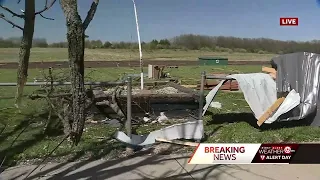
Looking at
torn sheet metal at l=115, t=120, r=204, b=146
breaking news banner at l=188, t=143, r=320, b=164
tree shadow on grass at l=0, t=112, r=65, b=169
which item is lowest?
tree shadow on grass at l=0, t=112, r=65, b=169

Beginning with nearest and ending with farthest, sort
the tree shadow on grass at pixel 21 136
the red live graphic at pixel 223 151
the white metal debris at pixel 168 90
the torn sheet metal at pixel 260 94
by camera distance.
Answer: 1. the red live graphic at pixel 223 151
2. the tree shadow on grass at pixel 21 136
3. the torn sheet metal at pixel 260 94
4. the white metal debris at pixel 168 90

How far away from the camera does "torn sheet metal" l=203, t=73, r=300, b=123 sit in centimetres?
692

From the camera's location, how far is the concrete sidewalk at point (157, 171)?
4.48 m

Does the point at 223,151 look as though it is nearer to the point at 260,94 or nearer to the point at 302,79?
the point at 260,94

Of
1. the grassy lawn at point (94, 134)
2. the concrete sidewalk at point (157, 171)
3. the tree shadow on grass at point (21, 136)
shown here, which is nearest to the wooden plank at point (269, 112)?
the grassy lawn at point (94, 134)

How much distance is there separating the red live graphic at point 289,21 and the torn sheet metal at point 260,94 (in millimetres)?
1193

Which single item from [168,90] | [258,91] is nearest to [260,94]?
[258,91]

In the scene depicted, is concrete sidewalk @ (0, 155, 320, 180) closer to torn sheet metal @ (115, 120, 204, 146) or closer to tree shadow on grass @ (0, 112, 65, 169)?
tree shadow on grass @ (0, 112, 65, 169)

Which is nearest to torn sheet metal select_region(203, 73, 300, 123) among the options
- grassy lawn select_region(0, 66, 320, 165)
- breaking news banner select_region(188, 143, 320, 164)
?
grassy lawn select_region(0, 66, 320, 165)

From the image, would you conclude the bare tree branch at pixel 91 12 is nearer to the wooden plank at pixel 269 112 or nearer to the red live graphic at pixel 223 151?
the red live graphic at pixel 223 151

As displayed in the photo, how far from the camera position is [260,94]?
281 inches

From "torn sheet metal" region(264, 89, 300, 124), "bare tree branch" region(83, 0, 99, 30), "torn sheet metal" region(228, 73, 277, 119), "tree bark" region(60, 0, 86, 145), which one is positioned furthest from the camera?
"torn sheet metal" region(228, 73, 277, 119)

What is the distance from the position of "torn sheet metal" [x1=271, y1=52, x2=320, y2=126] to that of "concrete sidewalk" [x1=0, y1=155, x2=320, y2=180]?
2462mm

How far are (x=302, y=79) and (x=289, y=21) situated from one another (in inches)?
47.6
